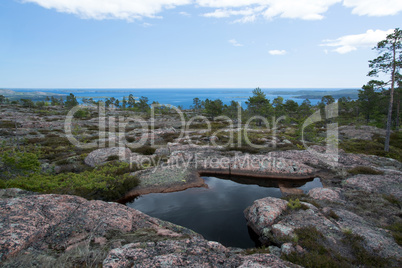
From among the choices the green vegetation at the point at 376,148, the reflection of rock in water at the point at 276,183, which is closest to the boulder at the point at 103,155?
the reflection of rock in water at the point at 276,183

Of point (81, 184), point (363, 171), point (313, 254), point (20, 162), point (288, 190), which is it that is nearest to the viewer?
point (313, 254)

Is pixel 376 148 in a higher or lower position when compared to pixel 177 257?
lower

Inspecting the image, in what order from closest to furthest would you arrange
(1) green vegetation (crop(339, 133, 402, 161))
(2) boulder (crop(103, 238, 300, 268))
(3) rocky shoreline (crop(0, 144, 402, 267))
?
(2) boulder (crop(103, 238, 300, 268))
(3) rocky shoreline (crop(0, 144, 402, 267))
(1) green vegetation (crop(339, 133, 402, 161))

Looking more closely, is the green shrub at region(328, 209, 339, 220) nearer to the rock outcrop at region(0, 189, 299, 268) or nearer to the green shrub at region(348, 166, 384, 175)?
the rock outcrop at region(0, 189, 299, 268)

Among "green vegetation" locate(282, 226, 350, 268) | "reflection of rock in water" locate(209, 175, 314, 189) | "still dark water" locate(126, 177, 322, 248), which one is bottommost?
"still dark water" locate(126, 177, 322, 248)

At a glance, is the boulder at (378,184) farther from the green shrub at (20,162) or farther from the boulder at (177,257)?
the green shrub at (20,162)

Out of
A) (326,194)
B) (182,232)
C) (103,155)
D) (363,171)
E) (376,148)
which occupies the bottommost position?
(182,232)

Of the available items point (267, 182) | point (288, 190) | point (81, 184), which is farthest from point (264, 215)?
point (81, 184)

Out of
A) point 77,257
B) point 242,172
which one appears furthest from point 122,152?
point 77,257

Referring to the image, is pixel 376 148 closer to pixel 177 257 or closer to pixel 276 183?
pixel 276 183

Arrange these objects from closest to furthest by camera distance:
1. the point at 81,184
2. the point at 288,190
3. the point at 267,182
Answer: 1. the point at 81,184
2. the point at 288,190
3. the point at 267,182

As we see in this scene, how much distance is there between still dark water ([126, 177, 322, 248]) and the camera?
39.4 ft

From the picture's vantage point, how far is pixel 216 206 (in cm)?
1529

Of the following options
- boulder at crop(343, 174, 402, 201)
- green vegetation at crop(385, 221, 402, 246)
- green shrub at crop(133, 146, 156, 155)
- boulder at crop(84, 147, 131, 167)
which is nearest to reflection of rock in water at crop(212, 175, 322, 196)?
boulder at crop(343, 174, 402, 201)
